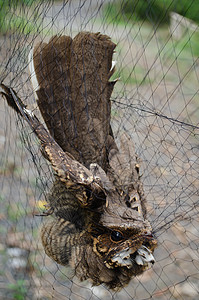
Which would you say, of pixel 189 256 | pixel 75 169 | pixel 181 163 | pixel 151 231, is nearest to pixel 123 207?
pixel 151 231

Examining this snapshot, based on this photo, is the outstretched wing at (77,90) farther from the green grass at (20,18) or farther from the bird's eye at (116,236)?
the bird's eye at (116,236)

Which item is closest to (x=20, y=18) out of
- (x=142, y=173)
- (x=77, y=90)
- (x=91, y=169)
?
(x=77, y=90)

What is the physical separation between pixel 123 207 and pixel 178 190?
0.31m

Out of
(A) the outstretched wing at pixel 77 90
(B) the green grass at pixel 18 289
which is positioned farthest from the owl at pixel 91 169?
(B) the green grass at pixel 18 289

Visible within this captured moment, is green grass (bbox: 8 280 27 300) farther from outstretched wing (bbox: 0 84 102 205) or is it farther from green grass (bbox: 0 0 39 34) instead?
green grass (bbox: 0 0 39 34)

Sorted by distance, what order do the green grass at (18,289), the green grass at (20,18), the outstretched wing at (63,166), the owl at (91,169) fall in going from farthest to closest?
the green grass at (18,289) < the green grass at (20,18) < the owl at (91,169) < the outstretched wing at (63,166)

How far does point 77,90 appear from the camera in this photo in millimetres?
1659

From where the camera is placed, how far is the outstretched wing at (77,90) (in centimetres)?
160

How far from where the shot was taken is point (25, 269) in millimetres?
2008

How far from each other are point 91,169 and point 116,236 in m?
0.26

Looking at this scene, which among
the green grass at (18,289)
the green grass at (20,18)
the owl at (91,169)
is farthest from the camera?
the green grass at (18,289)

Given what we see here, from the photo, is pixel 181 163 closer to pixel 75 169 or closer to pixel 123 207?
pixel 123 207

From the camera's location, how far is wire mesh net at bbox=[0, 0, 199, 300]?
161cm

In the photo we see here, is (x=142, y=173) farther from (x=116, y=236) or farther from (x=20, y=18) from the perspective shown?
(x=20, y=18)
